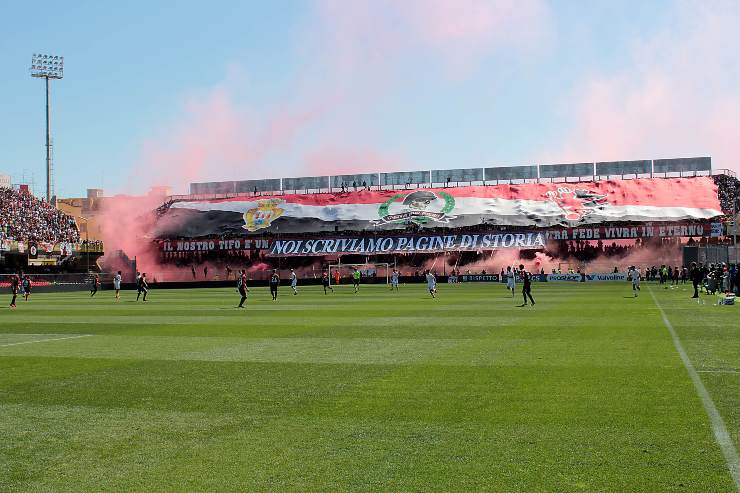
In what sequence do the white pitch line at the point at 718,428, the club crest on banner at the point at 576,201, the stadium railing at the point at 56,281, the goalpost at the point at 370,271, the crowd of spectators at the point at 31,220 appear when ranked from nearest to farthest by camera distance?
the white pitch line at the point at 718,428, the stadium railing at the point at 56,281, the goalpost at the point at 370,271, the crowd of spectators at the point at 31,220, the club crest on banner at the point at 576,201

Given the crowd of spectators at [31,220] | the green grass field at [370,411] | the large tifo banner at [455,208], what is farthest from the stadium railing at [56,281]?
the green grass field at [370,411]

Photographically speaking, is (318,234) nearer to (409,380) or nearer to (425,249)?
(425,249)

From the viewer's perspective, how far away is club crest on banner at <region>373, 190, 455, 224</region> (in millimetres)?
89375

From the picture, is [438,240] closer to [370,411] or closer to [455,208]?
[455,208]

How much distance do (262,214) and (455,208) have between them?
945 inches

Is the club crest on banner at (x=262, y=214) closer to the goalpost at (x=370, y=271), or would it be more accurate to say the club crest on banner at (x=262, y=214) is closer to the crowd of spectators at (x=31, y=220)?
the goalpost at (x=370, y=271)

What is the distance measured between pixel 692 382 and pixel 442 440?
5543mm

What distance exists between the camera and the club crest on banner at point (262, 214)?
94.2 meters

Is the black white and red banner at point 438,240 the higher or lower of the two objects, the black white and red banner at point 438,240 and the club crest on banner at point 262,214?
the lower

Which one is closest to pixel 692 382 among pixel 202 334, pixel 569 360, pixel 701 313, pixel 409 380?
pixel 569 360

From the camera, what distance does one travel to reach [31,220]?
3408 inches

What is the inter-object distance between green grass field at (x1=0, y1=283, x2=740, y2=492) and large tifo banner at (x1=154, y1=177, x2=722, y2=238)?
2635 inches

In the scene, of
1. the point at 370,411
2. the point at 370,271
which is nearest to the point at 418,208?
the point at 370,271

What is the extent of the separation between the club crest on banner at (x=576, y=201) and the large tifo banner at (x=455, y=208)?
0.11 meters
